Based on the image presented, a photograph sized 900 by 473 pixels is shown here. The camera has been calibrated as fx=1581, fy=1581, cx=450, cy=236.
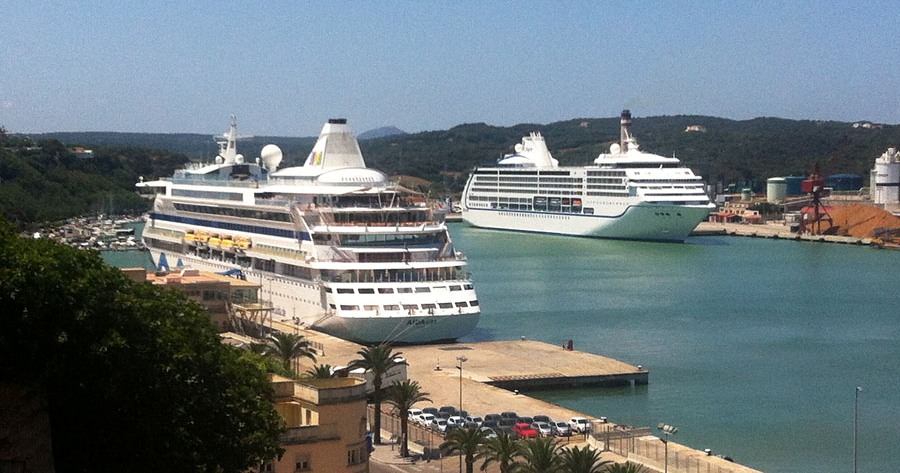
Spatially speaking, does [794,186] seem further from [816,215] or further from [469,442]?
[469,442]

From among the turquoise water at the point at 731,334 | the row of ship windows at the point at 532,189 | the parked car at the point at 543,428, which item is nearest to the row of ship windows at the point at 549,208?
the row of ship windows at the point at 532,189

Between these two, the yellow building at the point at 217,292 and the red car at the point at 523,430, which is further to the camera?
the yellow building at the point at 217,292

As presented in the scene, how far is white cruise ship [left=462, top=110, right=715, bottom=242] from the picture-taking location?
3194 inches

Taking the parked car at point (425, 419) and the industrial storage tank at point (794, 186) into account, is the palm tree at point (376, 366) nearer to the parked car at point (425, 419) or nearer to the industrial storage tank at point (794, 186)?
the parked car at point (425, 419)

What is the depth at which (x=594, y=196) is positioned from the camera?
282 feet

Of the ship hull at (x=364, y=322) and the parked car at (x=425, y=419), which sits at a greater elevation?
the ship hull at (x=364, y=322)

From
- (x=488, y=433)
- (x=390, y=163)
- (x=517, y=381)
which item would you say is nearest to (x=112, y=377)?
(x=488, y=433)

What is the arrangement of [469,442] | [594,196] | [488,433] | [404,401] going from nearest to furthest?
[469,442], [488,433], [404,401], [594,196]

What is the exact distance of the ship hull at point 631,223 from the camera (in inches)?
3164

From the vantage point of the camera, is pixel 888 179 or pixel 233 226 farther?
pixel 888 179

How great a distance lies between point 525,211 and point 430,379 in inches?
2396

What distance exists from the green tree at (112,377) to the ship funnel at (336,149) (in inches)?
1091

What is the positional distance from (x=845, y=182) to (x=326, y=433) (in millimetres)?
127456

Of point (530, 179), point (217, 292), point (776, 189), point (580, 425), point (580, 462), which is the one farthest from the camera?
point (776, 189)
